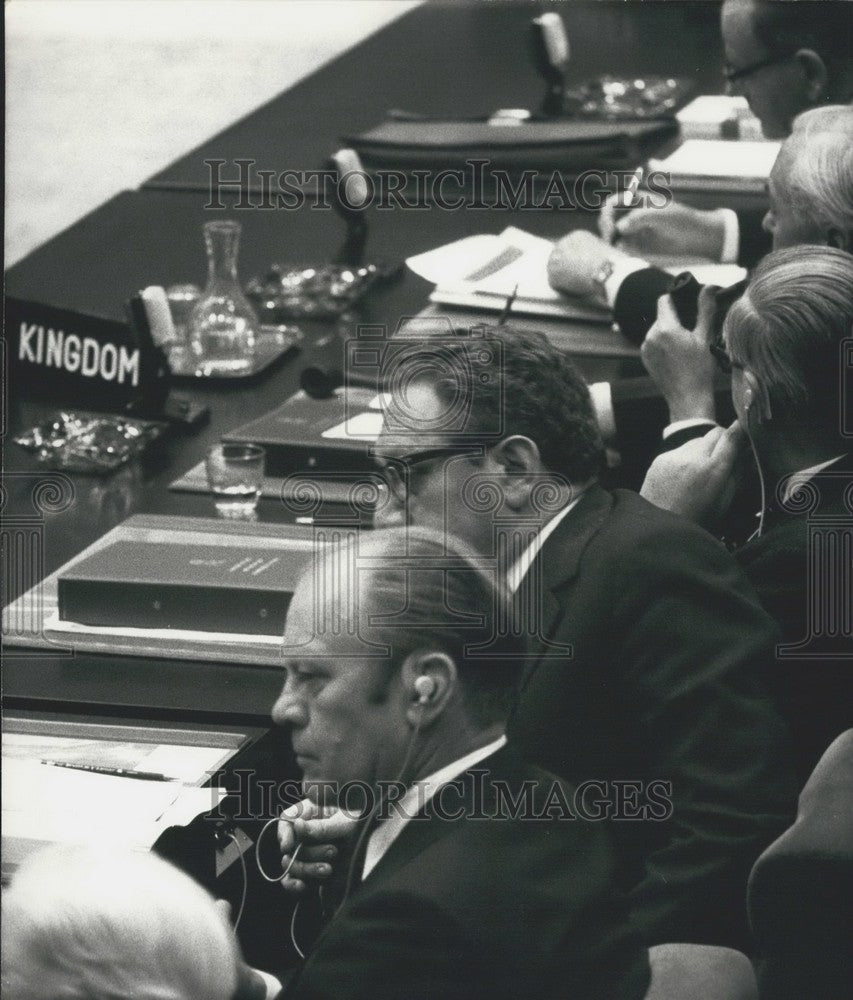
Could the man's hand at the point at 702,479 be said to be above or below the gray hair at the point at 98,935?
above

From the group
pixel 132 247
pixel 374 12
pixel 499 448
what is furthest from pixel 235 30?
pixel 499 448

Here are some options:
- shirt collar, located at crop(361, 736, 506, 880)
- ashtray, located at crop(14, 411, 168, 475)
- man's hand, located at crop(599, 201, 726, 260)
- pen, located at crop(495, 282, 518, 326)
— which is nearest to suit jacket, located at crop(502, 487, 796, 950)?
shirt collar, located at crop(361, 736, 506, 880)

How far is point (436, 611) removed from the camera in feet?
4.66

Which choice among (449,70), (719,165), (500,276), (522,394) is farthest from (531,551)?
(449,70)

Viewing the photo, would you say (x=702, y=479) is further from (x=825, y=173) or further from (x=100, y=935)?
(x=100, y=935)

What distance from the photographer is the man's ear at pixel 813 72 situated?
2928 mm

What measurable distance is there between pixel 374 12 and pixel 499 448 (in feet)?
12.6

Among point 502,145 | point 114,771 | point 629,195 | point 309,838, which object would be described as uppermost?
point 502,145

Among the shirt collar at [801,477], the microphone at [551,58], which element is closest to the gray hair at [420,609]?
the shirt collar at [801,477]

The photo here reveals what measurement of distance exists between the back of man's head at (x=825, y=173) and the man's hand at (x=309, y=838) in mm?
1094

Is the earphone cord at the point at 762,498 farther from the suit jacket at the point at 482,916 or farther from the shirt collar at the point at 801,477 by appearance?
the suit jacket at the point at 482,916

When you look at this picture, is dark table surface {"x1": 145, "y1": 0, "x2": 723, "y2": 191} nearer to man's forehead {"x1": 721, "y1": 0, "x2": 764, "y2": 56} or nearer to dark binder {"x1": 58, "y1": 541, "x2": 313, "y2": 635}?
man's forehead {"x1": 721, "y1": 0, "x2": 764, "y2": 56}

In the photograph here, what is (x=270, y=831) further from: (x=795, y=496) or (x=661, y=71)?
(x=661, y=71)

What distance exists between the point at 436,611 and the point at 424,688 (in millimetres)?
66
